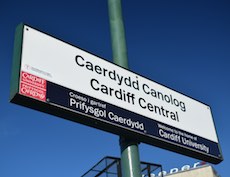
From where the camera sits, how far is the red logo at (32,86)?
418cm

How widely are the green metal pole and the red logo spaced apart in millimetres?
1255

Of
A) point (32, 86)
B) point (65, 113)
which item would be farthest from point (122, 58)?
point (32, 86)

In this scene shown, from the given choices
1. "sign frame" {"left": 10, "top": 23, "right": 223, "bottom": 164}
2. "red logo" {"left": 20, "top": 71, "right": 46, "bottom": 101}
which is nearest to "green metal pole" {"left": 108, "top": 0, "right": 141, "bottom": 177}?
"sign frame" {"left": 10, "top": 23, "right": 223, "bottom": 164}

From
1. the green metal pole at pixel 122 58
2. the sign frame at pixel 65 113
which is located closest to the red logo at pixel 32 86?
the sign frame at pixel 65 113

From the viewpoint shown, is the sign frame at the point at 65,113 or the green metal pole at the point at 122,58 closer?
the sign frame at the point at 65,113

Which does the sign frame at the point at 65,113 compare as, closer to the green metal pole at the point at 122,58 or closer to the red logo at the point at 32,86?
the red logo at the point at 32,86

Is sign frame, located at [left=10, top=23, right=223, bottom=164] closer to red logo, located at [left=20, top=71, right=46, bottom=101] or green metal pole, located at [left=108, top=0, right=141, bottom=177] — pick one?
red logo, located at [left=20, top=71, right=46, bottom=101]

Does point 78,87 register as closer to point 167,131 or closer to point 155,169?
point 167,131

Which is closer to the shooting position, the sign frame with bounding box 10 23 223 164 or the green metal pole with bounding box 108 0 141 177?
the sign frame with bounding box 10 23 223 164

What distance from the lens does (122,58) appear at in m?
5.48

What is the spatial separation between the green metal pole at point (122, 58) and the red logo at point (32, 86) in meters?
1.25

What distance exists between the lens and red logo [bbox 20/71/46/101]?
4180mm

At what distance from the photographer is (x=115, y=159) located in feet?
24.7

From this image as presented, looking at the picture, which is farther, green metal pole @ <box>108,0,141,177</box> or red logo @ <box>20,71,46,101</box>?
green metal pole @ <box>108,0,141,177</box>
